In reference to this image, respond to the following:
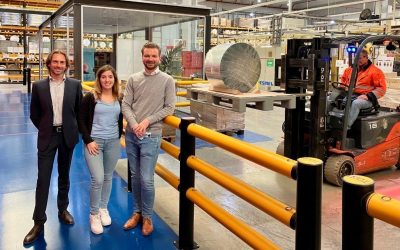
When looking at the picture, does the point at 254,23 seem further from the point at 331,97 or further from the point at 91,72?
the point at 331,97

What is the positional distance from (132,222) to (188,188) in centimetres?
88

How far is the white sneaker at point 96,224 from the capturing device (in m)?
3.99

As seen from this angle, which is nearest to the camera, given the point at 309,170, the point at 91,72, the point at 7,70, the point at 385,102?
the point at 309,170

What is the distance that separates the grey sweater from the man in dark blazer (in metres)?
0.51

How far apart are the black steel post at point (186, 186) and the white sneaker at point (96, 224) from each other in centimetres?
Answer: 85

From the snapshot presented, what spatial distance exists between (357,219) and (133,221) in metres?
2.89

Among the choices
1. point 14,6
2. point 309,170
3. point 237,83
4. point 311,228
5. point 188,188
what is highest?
point 14,6

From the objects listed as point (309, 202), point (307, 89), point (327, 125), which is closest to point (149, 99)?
point (309, 202)

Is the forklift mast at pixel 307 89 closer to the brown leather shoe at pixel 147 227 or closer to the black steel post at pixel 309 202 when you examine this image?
the brown leather shoe at pixel 147 227

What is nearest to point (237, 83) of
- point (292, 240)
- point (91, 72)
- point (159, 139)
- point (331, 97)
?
point (159, 139)

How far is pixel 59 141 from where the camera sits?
382 centimetres

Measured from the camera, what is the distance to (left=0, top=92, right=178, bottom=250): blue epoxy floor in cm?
380

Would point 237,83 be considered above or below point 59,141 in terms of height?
above

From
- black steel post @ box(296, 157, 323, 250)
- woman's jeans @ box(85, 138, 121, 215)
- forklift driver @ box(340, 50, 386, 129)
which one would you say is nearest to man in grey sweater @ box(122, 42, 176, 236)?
woman's jeans @ box(85, 138, 121, 215)
